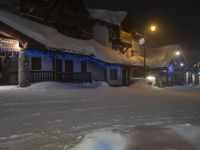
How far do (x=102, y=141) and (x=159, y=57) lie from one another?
3688cm

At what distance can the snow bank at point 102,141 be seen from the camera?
5156mm

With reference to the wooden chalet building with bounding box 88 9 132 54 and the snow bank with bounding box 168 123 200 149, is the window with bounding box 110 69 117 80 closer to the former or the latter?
the wooden chalet building with bounding box 88 9 132 54

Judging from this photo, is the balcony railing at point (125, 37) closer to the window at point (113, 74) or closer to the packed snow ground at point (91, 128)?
the window at point (113, 74)

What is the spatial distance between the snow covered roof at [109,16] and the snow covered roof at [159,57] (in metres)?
6.16

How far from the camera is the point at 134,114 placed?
9.14m

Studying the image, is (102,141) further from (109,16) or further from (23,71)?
A: (109,16)

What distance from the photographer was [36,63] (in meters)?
21.6

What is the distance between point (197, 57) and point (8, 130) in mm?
52570

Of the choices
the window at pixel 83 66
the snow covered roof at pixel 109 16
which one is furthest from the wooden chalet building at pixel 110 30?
the window at pixel 83 66

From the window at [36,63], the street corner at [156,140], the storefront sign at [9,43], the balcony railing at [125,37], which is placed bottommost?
the street corner at [156,140]

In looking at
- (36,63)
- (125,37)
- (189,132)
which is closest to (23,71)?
(36,63)

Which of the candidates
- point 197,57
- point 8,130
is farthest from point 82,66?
point 197,57

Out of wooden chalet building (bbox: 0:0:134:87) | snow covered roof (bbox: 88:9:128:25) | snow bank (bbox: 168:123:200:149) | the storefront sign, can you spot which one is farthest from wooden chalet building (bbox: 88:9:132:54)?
snow bank (bbox: 168:123:200:149)

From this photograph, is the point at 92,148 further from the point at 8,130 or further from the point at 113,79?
the point at 113,79
